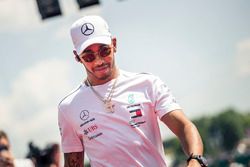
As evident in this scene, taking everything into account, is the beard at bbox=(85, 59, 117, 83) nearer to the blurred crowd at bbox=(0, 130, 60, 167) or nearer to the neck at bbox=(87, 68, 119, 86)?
the neck at bbox=(87, 68, 119, 86)

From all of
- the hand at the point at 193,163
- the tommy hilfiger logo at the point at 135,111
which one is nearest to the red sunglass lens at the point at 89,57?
the tommy hilfiger logo at the point at 135,111

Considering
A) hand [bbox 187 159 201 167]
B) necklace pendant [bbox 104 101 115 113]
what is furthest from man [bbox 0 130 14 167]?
hand [bbox 187 159 201 167]

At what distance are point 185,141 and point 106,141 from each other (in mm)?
546

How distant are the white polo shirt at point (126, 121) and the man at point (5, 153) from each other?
280 centimetres

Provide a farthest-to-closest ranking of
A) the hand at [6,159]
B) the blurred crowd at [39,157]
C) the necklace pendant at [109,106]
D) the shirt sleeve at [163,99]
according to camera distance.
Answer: the blurred crowd at [39,157]
the hand at [6,159]
the necklace pendant at [109,106]
the shirt sleeve at [163,99]

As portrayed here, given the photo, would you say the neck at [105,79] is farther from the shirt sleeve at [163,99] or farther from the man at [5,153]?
the man at [5,153]

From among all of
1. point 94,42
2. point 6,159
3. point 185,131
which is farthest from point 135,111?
point 6,159

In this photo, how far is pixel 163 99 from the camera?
414 centimetres

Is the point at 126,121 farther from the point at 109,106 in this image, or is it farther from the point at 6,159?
the point at 6,159

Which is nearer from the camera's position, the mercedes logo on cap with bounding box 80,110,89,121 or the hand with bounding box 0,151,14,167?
the mercedes logo on cap with bounding box 80,110,89,121

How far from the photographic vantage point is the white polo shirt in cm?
411

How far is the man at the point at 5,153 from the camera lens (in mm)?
6941

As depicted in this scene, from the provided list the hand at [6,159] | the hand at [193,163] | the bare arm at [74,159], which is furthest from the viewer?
the hand at [6,159]

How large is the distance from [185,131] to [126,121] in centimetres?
41
